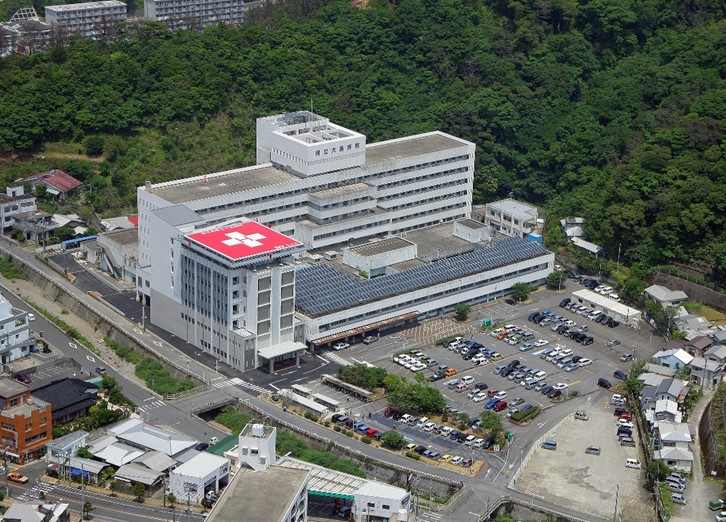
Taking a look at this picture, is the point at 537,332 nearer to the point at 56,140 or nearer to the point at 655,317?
the point at 655,317

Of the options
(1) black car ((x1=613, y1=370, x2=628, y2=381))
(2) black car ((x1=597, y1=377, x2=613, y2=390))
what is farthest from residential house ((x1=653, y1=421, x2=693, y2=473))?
(1) black car ((x1=613, y1=370, x2=628, y2=381))

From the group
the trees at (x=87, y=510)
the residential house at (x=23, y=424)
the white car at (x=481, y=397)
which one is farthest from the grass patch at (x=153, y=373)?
the white car at (x=481, y=397)

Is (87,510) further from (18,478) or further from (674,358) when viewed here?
(674,358)

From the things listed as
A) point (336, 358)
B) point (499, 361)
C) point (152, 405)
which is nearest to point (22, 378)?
point (152, 405)

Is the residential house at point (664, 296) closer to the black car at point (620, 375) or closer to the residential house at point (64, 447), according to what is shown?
the black car at point (620, 375)

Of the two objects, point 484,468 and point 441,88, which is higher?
point 441,88

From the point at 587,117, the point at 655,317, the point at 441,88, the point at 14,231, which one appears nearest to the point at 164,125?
the point at 14,231

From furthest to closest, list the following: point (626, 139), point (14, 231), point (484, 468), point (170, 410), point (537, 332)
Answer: point (626, 139)
point (14, 231)
point (537, 332)
point (170, 410)
point (484, 468)
